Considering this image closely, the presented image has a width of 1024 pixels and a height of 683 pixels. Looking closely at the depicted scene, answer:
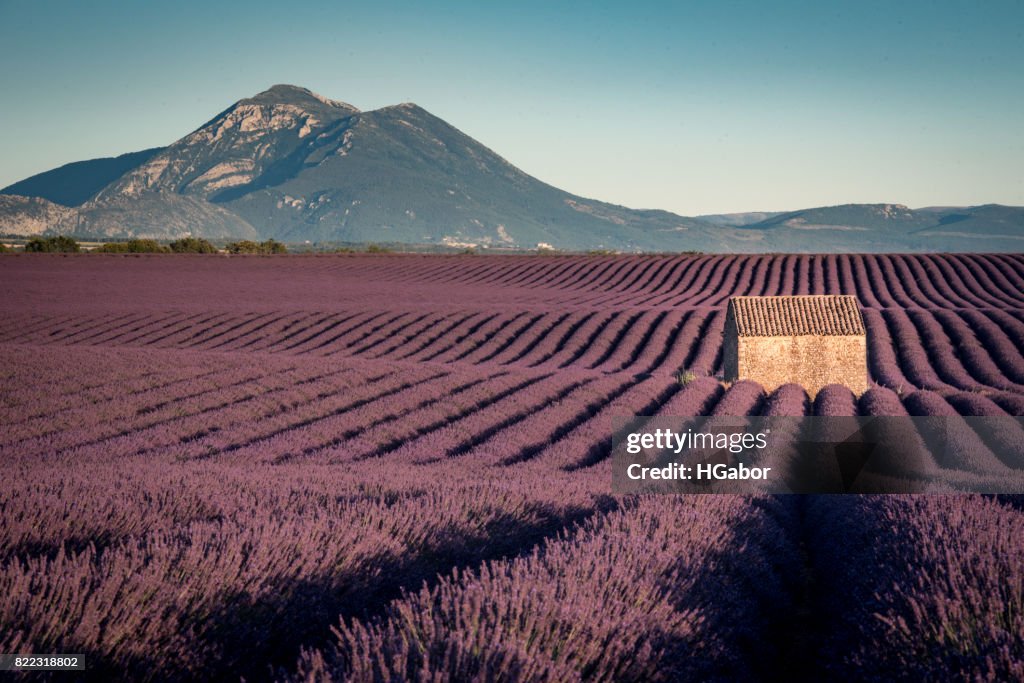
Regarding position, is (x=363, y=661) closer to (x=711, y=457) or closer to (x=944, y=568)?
(x=944, y=568)

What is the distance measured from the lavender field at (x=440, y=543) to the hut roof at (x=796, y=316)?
Answer: 4088 millimetres

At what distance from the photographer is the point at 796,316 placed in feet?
78.3

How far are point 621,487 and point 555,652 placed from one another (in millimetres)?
4677

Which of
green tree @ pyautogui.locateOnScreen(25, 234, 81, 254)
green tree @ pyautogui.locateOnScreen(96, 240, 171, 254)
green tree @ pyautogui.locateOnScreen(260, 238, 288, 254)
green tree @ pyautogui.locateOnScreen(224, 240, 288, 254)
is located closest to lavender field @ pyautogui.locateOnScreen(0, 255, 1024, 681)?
green tree @ pyautogui.locateOnScreen(96, 240, 171, 254)

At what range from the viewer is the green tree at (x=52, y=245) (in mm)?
84312

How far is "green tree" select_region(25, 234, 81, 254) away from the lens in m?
84.3

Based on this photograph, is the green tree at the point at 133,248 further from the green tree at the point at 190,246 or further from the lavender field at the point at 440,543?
the lavender field at the point at 440,543

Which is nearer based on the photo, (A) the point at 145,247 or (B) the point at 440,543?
(B) the point at 440,543

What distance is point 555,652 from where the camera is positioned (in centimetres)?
376

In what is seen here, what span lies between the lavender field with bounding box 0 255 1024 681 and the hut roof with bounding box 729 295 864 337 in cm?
409

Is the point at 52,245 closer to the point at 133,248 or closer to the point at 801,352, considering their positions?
the point at 133,248

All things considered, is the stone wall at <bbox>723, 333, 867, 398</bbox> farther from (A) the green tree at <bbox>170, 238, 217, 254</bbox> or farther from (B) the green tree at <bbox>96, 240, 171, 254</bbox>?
(A) the green tree at <bbox>170, 238, 217, 254</bbox>

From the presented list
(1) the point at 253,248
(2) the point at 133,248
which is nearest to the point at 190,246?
(2) the point at 133,248

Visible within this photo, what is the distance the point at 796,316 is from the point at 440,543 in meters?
20.3
